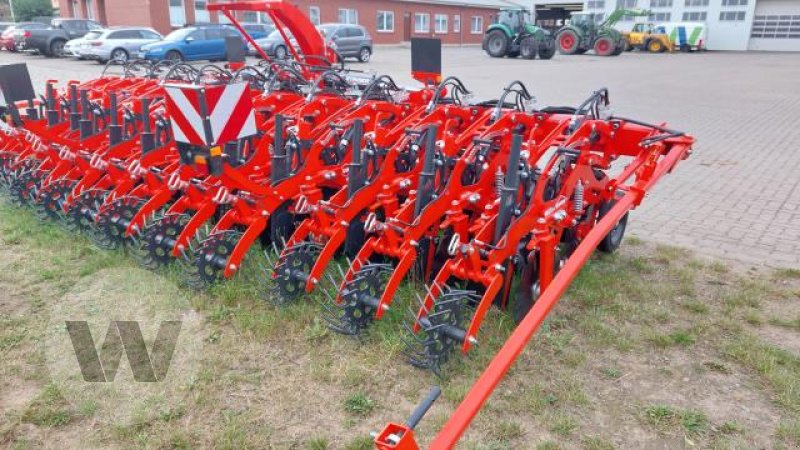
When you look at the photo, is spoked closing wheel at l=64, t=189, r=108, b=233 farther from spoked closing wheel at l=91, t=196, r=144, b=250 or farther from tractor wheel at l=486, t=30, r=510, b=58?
tractor wheel at l=486, t=30, r=510, b=58

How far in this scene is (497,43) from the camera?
27.3 metres

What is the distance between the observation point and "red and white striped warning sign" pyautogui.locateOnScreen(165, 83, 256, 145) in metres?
3.48

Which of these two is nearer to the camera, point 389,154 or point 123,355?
point 123,355

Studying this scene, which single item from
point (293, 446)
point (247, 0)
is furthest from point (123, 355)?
point (247, 0)

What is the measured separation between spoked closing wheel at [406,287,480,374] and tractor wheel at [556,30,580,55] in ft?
94.3

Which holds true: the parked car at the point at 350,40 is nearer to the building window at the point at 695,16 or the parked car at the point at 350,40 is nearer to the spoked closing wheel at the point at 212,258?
the spoked closing wheel at the point at 212,258

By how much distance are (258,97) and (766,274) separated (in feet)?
15.3

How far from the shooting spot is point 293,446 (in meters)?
2.90

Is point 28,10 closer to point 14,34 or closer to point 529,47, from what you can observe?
point 14,34

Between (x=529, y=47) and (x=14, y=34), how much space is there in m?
21.7

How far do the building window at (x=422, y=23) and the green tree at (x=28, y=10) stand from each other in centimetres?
2660

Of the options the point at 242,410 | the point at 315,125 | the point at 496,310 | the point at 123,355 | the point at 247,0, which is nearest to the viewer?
the point at 242,410

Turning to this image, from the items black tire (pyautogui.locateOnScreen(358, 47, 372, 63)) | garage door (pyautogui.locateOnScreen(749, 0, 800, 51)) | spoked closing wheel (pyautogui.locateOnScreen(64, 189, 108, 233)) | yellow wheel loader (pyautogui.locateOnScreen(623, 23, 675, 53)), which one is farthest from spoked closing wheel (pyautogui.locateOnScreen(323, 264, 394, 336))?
garage door (pyautogui.locateOnScreen(749, 0, 800, 51))

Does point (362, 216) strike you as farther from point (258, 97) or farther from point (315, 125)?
point (258, 97)
